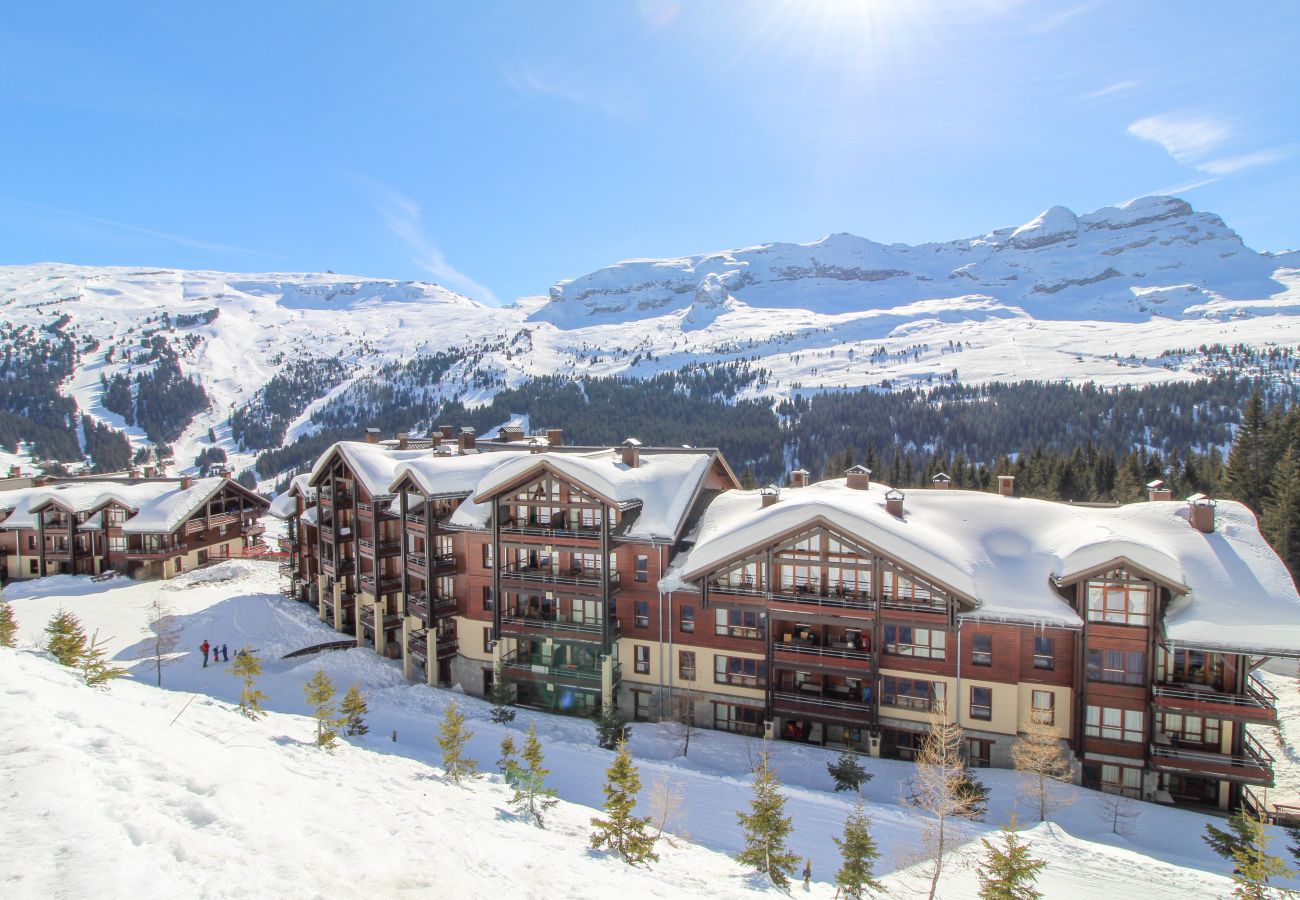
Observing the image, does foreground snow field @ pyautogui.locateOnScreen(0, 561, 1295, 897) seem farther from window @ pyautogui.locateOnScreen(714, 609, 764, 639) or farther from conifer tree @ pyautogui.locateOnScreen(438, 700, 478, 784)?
window @ pyautogui.locateOnScreen(714, 609, 764, 639)

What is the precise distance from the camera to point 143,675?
35.7m

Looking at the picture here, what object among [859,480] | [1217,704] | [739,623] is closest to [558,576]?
[739,623]

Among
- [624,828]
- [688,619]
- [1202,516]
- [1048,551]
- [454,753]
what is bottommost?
[454,753]

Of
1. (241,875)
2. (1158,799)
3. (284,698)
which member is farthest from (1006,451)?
(241,875)

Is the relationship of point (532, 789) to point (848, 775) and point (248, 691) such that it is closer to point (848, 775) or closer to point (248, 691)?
point (248, 691)

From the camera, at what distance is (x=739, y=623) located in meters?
32.5

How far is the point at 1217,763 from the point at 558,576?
29.4 meters

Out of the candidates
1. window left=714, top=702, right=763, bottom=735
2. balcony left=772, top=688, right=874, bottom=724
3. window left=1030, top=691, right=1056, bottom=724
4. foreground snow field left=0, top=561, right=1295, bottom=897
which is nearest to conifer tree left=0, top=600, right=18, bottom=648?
foreground snow field left=0, top=561, right=1295, bottom=897

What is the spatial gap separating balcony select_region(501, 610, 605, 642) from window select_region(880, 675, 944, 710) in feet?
46.5

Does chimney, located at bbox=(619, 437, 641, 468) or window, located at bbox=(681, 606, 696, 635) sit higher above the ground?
chimney, located at bbox=(619, 437, 641, 468)

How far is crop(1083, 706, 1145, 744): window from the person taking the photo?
26297 mm

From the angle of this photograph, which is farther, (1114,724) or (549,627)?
(549,627)

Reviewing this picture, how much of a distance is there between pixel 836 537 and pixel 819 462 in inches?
6075

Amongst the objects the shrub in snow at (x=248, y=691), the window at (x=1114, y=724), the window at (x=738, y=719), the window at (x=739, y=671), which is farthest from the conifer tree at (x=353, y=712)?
the window at (x=1114, y=724)
